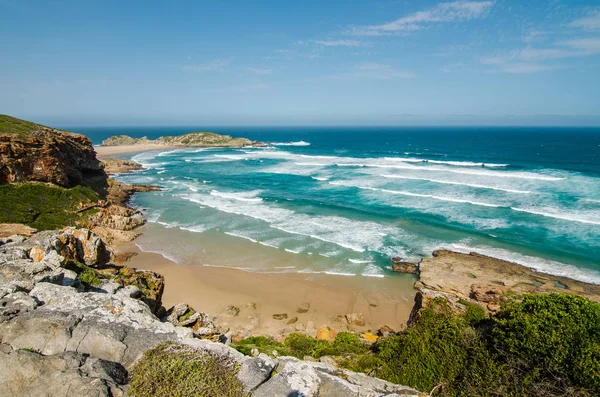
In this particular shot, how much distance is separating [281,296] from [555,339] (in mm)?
13146

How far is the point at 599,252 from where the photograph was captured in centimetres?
2253

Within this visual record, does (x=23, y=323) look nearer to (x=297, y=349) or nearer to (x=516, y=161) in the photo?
(x=297, y=349)

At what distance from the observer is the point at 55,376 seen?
205 inches

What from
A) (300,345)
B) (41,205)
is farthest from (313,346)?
(41,205)

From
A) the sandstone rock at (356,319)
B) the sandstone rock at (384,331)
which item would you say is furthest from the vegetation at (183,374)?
the sandstone rock at (356,319)

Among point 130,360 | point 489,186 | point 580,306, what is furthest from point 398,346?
point 489,186

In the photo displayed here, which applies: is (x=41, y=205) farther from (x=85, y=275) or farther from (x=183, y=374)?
(x=183, y=374)

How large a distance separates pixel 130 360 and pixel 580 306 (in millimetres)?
10244

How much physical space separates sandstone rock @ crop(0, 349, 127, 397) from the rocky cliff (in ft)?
0.04

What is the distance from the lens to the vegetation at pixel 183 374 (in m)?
5.26

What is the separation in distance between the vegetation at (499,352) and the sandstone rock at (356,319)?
509cm

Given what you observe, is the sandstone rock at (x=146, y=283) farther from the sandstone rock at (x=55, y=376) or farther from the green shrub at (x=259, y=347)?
the sandstone rock at (x=55, y=376)

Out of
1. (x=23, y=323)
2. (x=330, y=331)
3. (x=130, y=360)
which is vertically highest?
(x=23, y=323)

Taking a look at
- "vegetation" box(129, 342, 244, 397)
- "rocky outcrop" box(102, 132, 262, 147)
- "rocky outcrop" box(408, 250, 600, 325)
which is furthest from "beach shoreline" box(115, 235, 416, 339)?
"rocky outcrop" box(102, 132, 262, 147)
